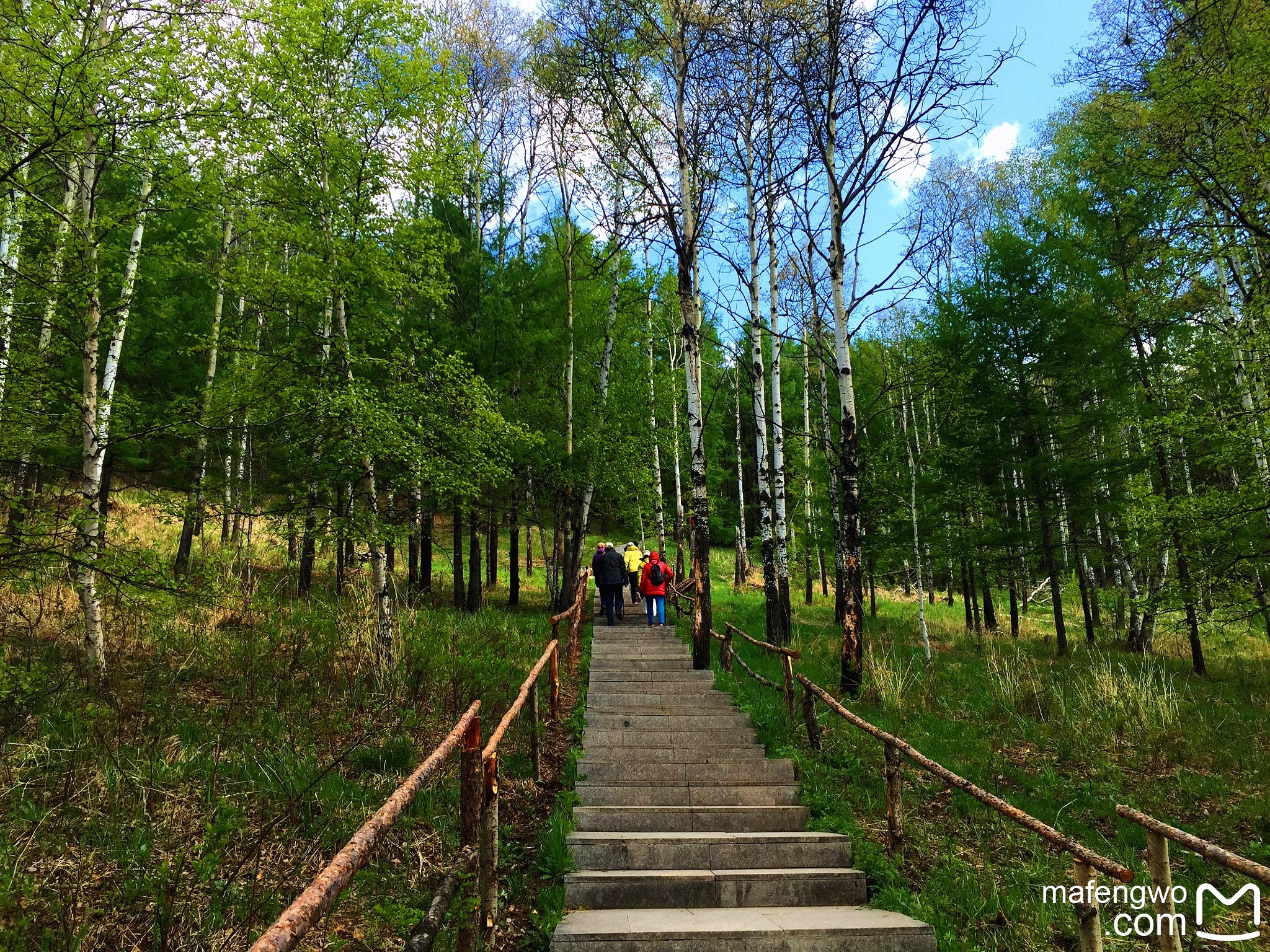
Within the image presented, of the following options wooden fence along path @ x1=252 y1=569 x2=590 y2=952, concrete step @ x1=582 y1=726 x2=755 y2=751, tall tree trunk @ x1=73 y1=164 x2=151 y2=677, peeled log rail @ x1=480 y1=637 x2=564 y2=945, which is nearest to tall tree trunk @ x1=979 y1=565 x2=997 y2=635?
concrete step @ x1=582 y1=726 x2=755 y2=751

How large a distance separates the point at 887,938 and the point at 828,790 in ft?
7.57

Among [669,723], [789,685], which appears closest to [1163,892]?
[789,685]

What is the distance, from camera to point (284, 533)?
9844 millimetres

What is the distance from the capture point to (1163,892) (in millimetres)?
3375

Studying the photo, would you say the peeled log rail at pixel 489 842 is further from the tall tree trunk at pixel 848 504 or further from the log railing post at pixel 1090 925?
the tall tree trunk at pixel 848 504

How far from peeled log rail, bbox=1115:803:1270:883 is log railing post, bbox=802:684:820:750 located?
12.5 ft

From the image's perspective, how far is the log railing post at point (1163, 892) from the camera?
308cm

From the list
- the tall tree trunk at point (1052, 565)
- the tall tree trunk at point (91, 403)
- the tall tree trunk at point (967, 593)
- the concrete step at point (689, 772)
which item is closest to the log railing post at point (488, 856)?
the concrete step at point (689, 772)

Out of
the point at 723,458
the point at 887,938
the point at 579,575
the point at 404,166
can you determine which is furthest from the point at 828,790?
the point at 723,458

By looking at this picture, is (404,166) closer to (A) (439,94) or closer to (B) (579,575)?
(A) (439,94)

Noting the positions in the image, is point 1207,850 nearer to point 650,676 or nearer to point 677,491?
point 650,676

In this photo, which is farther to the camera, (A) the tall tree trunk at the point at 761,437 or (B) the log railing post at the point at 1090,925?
(A) the tall tree trunk at the point at 761,437

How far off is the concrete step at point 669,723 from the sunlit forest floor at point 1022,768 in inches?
14.3

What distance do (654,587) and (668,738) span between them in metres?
6.90
